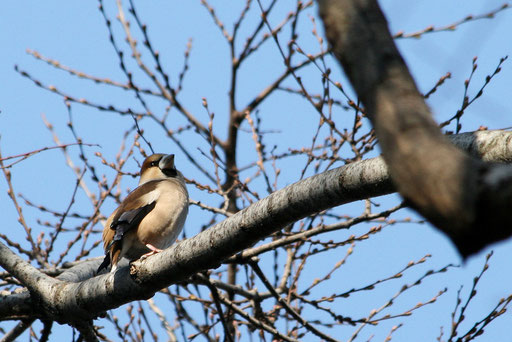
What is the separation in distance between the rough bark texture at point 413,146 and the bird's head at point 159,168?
512 cm

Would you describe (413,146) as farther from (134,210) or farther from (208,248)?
(134,210)

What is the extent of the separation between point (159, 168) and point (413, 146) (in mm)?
5545

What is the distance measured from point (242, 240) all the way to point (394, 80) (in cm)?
205

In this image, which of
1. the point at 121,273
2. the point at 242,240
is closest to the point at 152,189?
the point at 121,273

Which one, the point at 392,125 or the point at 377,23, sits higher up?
the point at 377,23

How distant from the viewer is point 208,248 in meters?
3.41

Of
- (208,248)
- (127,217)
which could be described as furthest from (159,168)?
(208,248)

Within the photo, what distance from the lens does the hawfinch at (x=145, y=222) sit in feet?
16.4

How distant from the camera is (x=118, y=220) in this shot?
16.5 ft

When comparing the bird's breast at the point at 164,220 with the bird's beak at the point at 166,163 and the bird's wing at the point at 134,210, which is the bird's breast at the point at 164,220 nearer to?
the bird's wing at the point at 134,210

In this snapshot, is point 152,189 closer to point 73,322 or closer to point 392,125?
point 73,322

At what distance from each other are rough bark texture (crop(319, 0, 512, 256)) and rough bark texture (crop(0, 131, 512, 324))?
1540 mm

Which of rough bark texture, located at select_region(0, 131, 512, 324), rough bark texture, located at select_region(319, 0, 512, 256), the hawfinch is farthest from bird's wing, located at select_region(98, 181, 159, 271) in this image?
rough bark texture, located at select_region(319, 0, 512, 256)

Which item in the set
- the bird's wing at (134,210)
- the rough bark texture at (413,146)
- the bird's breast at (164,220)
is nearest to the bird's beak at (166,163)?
the bird's wing at (134,210)
